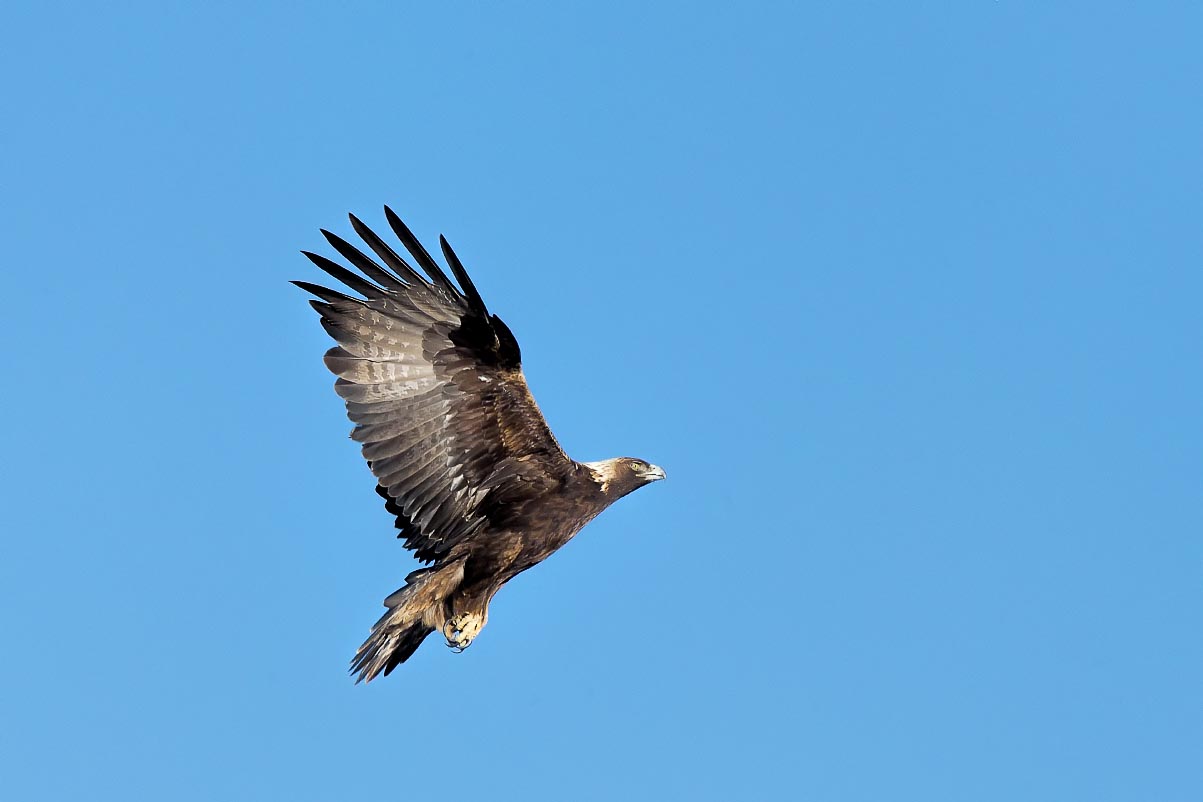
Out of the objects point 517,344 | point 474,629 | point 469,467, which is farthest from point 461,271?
point 474,629

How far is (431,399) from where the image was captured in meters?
13.0

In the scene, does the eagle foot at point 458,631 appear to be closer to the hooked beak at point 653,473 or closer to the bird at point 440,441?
the bird at point 440,441

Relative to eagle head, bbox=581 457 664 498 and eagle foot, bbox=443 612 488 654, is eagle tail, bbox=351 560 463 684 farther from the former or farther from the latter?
eagle head, bbox=581 457 664 498

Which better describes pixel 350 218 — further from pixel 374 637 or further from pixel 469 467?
pixel 374 637

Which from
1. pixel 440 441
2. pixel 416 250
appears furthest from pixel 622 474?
pixel 416 250

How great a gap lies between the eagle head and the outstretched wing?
0.46 metres

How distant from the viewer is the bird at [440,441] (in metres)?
12.8

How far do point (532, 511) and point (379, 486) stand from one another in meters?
1.20

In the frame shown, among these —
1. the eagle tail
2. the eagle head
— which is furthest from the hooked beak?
the eagle tail

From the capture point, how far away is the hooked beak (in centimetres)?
1384

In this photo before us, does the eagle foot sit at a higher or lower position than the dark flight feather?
lower

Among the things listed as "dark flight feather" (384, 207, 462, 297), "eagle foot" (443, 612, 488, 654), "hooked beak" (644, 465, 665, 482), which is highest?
"dark flight feather" (384, 207, 462, 297)

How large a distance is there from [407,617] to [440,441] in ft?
4.42

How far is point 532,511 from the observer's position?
13.0m
